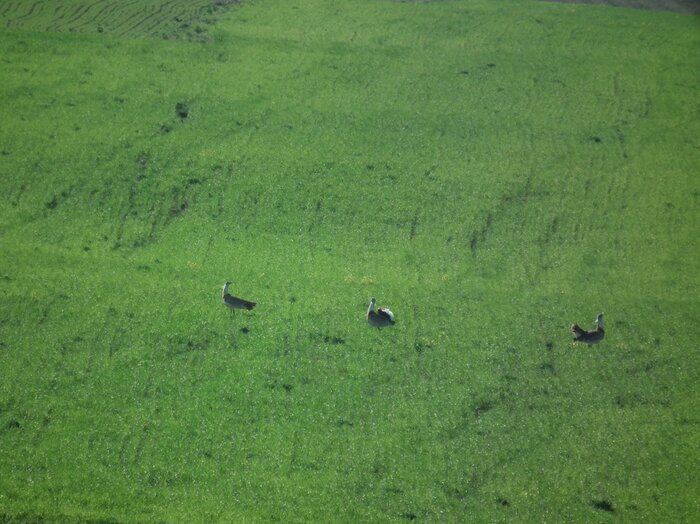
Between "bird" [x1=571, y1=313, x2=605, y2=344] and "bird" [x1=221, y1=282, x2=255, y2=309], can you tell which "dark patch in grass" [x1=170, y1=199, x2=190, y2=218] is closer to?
"bird" [x1=221, y1=282, x2=255, y2=309]

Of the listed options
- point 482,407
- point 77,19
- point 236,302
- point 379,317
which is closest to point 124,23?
point 77,19

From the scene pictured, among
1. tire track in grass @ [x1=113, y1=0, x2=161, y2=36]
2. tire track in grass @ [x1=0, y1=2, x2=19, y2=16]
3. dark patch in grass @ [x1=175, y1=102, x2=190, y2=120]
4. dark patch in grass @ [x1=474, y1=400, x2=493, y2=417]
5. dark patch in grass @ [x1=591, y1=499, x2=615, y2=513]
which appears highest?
tire track in grass @ [x1=0, y1=2, x2=19, y2=16]

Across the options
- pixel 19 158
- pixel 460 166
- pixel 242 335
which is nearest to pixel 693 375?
pixel 460 166

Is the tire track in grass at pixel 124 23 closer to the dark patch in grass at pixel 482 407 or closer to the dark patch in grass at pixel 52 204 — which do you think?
the dark patch in grass at pixel 52 204

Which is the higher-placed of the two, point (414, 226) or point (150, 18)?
point (150, 18)

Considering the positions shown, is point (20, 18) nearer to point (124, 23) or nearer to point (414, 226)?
point (124, 23)

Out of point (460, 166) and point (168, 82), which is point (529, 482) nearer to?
point (460, 166)

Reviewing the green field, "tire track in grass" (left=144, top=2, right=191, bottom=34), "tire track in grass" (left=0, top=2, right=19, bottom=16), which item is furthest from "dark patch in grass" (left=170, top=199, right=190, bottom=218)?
"tire track in grass" (left=0, top=2, right=19, bottom=16)
